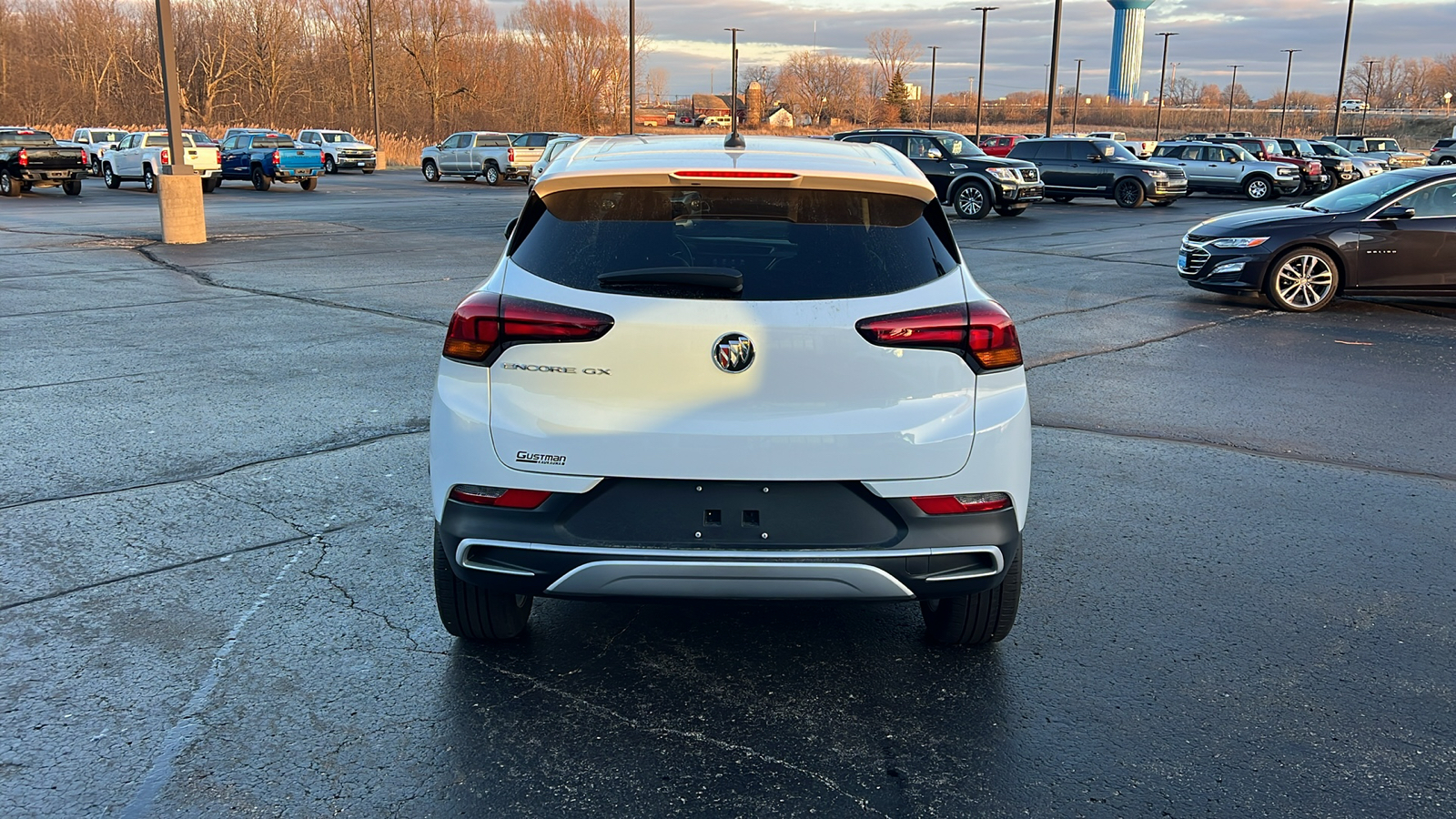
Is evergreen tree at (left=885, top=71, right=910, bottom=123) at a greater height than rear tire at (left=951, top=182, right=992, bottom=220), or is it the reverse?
evergreen tree at (left=885, top=71, right=910, bottom=123)

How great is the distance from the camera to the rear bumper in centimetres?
326

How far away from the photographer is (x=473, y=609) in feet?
12.6

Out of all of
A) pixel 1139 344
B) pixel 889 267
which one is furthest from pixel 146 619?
pixel 1139 344

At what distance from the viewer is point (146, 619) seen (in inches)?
164

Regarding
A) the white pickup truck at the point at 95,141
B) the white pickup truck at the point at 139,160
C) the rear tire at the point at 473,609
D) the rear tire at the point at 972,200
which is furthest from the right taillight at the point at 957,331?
the white pickup truck at the point at 95,141

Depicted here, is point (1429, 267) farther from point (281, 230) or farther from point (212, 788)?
point (281, 230)

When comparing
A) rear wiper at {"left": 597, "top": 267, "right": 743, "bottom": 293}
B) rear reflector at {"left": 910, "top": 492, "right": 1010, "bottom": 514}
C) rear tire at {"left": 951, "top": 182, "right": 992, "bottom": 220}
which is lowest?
rear reflector at {"left": 910, "top": 492, "right": 1010, "bottom": 514}

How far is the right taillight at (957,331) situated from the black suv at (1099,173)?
28.3m

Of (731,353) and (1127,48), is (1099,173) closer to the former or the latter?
(731,353)

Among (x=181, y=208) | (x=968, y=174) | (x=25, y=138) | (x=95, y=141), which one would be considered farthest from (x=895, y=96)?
(x=181, y=208)

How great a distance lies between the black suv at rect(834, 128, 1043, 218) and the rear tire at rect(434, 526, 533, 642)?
22.7 m

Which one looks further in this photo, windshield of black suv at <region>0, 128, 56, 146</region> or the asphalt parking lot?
windshield of black suv at <region>0, 128, 56, 146</region>

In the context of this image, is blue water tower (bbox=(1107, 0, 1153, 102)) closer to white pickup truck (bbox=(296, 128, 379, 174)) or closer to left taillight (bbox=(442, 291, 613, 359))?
white pickup truck (bbox=(296, 128, 379, 174))

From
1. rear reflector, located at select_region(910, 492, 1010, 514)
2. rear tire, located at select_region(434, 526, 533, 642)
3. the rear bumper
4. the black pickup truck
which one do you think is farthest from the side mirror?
the black pickup truck
